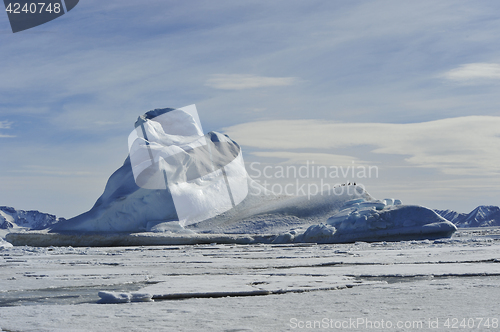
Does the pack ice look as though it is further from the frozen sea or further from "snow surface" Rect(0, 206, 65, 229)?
"snow surface" Rect(0, 206, 65, 229)

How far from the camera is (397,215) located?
2730cm

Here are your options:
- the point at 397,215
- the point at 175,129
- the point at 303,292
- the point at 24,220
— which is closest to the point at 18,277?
the point at 303,292

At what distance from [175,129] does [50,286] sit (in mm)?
39054

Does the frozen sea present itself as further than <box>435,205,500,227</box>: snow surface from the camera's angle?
No

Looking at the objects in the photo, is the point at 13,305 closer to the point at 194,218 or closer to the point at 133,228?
the point at 133,228
